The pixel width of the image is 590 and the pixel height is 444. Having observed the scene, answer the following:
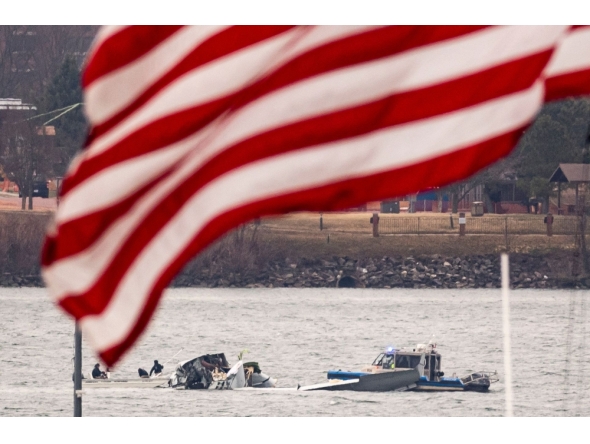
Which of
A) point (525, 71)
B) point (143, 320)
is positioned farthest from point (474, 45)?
point (143, 320)

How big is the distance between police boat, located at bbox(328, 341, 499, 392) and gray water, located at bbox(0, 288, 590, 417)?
0.27m

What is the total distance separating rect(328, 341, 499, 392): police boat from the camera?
26359 millimetres

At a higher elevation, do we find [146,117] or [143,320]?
[146,117]

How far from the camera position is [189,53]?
286 cm

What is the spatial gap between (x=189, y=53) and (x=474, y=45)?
2.09ft

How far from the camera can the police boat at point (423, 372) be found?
26.4 metres

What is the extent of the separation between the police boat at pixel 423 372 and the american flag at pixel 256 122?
22.9 meters

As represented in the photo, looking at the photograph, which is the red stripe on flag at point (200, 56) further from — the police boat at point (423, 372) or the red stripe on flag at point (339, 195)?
the police boat at point (423, 372)

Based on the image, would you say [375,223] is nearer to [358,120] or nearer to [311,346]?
[311,346]

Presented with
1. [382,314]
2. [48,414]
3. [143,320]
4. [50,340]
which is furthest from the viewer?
[382,314]

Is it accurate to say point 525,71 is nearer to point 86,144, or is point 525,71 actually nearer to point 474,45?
point 474,45

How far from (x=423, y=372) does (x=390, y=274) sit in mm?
28050

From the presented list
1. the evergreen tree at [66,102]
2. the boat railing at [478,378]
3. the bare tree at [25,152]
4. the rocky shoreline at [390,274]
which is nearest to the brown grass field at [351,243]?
the rocky shoreline at [390,274]

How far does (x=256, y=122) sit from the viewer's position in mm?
2850
